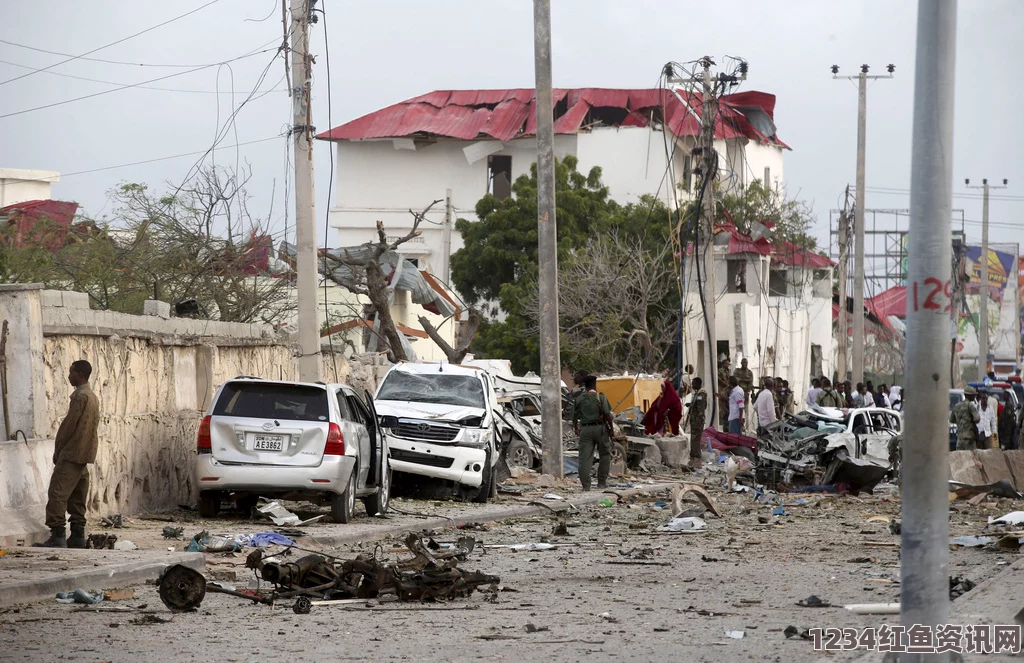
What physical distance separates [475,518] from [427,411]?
8.79 feet

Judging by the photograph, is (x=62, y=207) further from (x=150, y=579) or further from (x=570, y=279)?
(x=150, y=579)

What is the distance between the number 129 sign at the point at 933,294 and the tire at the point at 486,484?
44.3ft

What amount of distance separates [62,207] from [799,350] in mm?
37355

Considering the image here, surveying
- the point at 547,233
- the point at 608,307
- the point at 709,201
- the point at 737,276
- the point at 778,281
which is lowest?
the point at 608,307

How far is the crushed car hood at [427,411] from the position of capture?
64.1ft

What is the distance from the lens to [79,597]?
9.72 m

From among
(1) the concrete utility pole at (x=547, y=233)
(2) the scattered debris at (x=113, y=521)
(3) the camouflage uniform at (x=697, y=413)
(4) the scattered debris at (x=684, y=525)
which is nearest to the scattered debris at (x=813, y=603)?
(4) the scattered debris at (x=684, y=525)

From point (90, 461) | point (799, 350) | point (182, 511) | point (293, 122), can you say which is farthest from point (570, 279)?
point (90, 461)

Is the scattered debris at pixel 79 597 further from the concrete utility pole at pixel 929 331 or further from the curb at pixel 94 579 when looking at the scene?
the concrete utility pole at pixel 929 331

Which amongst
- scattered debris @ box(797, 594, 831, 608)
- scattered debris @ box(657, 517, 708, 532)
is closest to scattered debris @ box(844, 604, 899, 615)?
scattered debris @ box(797, 594, 831, 608)

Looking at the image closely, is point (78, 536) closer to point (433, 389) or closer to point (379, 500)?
point (379, 500)

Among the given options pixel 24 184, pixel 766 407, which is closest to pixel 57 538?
pixel 766 407

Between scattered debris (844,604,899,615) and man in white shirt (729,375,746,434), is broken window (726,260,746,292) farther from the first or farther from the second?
scattered debris (844,604,899,615)

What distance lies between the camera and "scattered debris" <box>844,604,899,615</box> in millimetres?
9328
